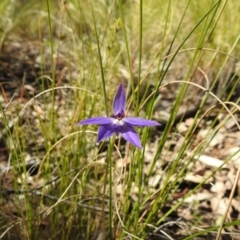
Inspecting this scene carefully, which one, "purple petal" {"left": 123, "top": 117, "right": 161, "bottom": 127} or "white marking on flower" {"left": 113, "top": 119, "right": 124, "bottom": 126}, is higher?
"purple petal" {"left": 123, "top": 117, "right": 161, "bottom": 127}

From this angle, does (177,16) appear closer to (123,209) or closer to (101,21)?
(101,21)

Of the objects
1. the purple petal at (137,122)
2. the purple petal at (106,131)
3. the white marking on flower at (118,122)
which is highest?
the purple petal at (137,122)

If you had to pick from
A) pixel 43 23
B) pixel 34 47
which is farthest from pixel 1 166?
pixel 43 23

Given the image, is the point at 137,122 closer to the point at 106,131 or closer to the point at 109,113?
the point at 106,131

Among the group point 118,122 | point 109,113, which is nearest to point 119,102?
point 118,122

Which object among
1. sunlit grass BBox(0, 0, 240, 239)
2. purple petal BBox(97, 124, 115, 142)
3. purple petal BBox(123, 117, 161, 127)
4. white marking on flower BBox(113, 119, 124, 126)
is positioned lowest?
sunlit grass BBox(0, 0, 240, 239)

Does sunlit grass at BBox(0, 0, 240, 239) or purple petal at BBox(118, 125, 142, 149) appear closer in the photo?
purple petal at BBox(118, 125, 142, 149)

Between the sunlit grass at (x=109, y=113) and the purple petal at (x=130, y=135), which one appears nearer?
the purple petal at (x=130, y=135)
